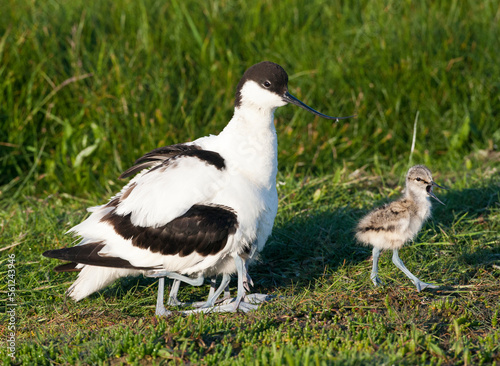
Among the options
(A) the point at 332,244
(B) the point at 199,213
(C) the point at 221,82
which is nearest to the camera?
(B) the point at 199,213

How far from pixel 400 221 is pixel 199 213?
1.37 metres

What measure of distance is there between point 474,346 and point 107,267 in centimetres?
229

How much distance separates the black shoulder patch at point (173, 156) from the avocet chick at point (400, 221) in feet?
3.69

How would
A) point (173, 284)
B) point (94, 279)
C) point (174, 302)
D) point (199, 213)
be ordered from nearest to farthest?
point (199, 213) → point (94, 279) → point (174, 302) → point (173, 284)

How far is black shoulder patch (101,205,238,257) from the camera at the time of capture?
155 inches

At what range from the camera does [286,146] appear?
21.4ft

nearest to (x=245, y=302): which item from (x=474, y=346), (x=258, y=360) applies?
(x=258, y=360)

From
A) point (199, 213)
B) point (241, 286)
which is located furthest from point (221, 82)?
point (241, 286)

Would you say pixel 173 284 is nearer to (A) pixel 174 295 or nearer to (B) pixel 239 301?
(A) pixel 174 295

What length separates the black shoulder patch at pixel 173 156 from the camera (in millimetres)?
4105

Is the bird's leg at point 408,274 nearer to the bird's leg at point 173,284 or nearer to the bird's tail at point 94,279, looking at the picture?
the bird's leg at point 173,284

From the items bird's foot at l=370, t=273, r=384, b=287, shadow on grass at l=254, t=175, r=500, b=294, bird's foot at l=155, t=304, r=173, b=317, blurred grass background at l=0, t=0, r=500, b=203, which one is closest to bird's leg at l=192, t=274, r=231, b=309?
bird's foot at l=155, t=304, r=173, b=317

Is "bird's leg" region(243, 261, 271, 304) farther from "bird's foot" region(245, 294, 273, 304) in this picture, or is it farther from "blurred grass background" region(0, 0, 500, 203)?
"blurred grass background" region(0, 0, 500, 203)

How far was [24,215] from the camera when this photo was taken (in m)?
5.54
